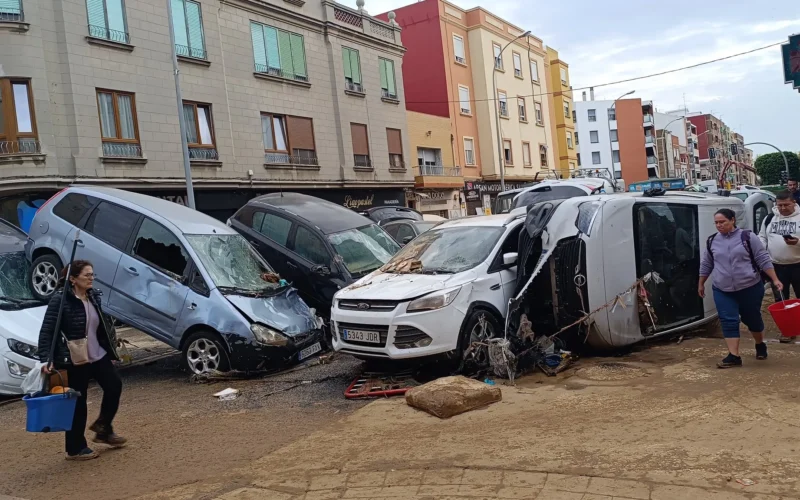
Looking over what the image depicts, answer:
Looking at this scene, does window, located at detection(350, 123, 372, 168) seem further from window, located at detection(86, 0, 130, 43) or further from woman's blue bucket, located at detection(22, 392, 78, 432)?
woman's blue bucket, located at detection(22, 392, 78, 432)

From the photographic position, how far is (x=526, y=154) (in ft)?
141

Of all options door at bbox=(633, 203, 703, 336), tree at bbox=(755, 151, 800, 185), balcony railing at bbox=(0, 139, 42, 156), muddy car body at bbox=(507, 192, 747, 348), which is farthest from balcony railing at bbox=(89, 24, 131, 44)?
tree at bbox=(755, 151, 800, 185)

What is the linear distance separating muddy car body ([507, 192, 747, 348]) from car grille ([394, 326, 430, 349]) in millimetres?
1092

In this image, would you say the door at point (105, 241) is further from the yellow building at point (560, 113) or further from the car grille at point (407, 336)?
the yellow building at point (560, 113)

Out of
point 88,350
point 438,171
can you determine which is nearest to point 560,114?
point 438,171

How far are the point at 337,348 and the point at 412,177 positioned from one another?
941 inches

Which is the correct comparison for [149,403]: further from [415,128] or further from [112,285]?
[415,128]

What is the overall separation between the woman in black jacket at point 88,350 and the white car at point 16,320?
2423 mm

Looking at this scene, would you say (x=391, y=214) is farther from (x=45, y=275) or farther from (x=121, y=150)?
(x=45, y=275)

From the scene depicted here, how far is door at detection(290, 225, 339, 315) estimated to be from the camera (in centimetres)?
1006

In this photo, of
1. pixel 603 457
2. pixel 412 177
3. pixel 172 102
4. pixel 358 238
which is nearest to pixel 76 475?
pixel 603 457

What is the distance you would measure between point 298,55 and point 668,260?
19.6 metres

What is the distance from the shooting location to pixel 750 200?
13.5 metres

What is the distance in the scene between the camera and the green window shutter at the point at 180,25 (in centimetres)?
2003
